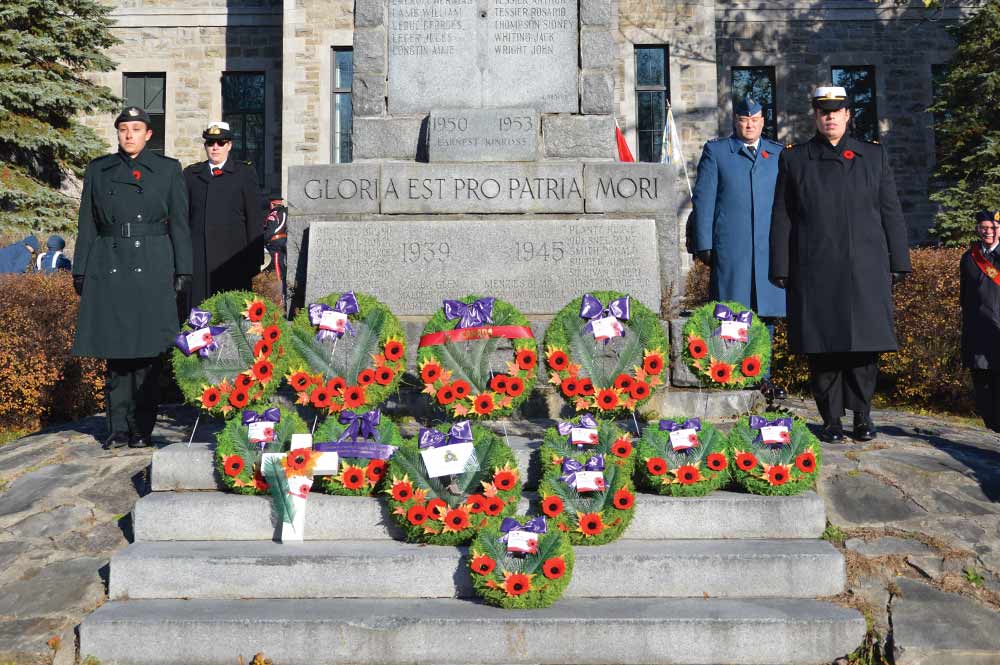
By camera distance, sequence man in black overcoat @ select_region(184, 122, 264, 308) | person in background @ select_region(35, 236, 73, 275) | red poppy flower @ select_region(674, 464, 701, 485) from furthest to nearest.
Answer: person in background @ select_region(35, 236, 73, 275) < man in black overcoat @ select_region(184, 122, 264, 308) < red poppy flower @ select_region(674, 464, 701, 485)

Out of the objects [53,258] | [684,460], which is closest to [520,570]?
[684,460]

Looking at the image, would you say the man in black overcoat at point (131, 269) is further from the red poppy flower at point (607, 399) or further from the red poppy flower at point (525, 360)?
the red poppy flower at point (607, 399)

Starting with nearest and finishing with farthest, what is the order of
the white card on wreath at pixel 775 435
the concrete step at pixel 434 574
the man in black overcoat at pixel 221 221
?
the concrete step at pixel 434 574 < the white card on wreath at pixel 775 435 < the man in black overcoat at pixel 221 221

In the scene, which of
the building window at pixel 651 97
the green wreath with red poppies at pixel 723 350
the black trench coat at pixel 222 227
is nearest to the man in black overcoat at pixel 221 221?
the black trench coat at pixel 222 227

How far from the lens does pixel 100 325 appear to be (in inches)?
204

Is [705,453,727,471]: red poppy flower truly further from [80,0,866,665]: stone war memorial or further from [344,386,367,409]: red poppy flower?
[344,386,367,409]: red poppy flower

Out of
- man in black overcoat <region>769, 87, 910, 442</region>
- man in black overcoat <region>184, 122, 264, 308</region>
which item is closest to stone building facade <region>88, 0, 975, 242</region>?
man in black overcoat <region>184, 122, 264, 308</region>

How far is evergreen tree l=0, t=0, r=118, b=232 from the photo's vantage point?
14307 millimetres

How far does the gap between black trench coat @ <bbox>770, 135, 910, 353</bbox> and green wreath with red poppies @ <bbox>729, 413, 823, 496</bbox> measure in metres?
0.91

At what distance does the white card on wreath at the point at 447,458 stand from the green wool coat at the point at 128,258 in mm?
2211

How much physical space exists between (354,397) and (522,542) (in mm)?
1431

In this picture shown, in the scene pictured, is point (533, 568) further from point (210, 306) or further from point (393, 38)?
point (393, 38)

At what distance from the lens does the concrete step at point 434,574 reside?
365 cm

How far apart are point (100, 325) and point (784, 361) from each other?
5.31 metres
